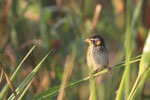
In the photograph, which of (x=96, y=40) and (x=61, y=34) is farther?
(x=61, y=34)

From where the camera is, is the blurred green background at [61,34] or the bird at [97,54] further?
the blurred green background at [61,34]

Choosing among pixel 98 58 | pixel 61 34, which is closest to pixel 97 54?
pixel 98 58

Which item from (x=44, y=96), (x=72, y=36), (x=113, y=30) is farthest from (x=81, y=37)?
(x=44, y=96)

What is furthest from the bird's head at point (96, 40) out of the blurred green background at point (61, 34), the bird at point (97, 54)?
the blurred green background at point (61, 34)

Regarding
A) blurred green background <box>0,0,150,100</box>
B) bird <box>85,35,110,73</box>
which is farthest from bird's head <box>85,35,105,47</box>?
blurred green background <box>0,0,150,100</box>

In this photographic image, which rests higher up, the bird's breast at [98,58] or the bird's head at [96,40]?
the bird's head at [96,40]

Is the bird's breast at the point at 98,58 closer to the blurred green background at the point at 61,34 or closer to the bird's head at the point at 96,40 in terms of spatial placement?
the bird's head at the point at 96,40

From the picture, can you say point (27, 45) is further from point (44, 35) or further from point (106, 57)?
point (106, 57)

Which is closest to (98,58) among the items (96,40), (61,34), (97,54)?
(97,54)

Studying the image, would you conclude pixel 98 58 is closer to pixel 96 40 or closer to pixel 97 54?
pixel 97 54

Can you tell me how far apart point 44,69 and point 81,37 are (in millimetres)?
442

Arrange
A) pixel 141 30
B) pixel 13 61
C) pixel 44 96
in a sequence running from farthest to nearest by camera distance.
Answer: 1. pixel 141 30
2. pixel 13 61
3. pixel 44 96

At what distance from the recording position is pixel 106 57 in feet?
8.57

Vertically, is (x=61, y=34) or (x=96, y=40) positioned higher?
(x=96, y=40)
